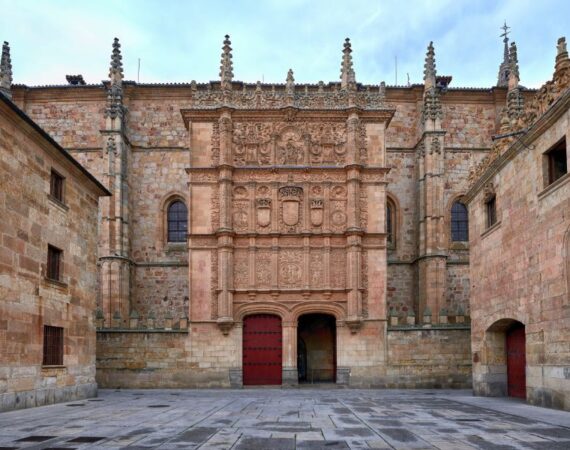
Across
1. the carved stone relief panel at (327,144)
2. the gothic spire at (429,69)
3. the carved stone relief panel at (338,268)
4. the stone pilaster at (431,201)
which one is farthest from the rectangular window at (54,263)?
the gothic spire at (429,69)

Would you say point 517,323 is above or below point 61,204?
below

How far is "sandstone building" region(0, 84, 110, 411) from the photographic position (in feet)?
55.0

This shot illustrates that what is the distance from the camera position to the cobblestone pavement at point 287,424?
10570 mm

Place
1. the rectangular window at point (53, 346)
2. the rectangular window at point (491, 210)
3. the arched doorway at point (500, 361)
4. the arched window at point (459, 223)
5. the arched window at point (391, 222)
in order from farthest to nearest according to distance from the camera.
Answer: the arched window at point (391, 222) < the arched window at point (459, 223) < the rectangular window at point (491, 210) < the arched doorway at point (500, 361) < the rectangular window at point (53, 346)

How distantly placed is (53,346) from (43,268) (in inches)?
97.4

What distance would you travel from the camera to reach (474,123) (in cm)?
3772

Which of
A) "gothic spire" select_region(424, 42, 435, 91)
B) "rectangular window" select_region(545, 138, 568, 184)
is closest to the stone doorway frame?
"rectangular window" select_region(545, 138, 568, 184)

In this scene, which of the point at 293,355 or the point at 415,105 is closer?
the point at 293,355

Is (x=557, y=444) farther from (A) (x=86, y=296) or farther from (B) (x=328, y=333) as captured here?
(B) (x=328, y=333)

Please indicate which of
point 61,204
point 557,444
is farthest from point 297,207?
point 557,444

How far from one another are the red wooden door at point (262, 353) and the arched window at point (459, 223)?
13.2 meters

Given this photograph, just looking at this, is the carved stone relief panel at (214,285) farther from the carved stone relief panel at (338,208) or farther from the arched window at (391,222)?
the arched window at (391,222)

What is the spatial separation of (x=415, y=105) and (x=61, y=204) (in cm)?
2351

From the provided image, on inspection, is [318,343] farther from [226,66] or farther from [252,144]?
[226,66]
